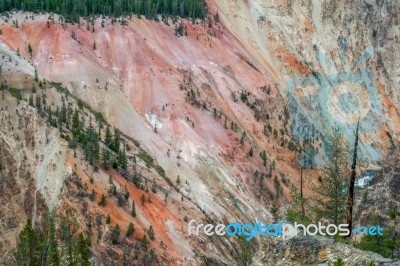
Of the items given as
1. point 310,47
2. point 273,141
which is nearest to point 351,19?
point 310,47

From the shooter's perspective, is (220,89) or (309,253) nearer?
(309,253)

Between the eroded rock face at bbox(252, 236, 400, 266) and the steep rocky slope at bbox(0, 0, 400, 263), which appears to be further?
the steep rocky slope at bbox(0, 0, 400, 263)

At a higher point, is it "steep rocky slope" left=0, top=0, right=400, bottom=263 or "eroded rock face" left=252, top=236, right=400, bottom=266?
"eroded rock face" left=252, top=236, right=400, bottom=266

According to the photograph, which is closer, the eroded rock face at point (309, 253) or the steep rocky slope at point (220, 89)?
the eroded rock face at point (309, 253)

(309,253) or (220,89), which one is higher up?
(309,253)

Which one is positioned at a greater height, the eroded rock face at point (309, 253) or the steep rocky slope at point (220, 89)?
the eroded rock face at point (309, 253)
